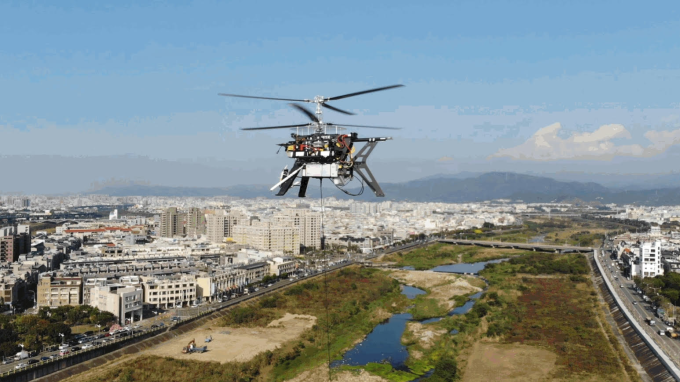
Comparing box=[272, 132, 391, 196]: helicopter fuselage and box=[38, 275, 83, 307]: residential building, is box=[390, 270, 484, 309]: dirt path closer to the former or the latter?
box=[38, 275, 83, 307]: residential building

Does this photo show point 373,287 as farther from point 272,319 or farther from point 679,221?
point 679,221

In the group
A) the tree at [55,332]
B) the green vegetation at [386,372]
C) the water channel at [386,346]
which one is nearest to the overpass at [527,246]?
the water channel at [386,346]

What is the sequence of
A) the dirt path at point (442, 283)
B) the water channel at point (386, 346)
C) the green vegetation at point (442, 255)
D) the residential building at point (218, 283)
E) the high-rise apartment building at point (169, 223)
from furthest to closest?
1. the high-rise apartment building at point (169, 223)
2. the green vegetation at point (442, 255)
3. the dirt path at point (442, 283)
4. the residential building at point (218, 283)
5. the water channel at point (386, 346)

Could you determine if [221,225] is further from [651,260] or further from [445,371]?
[445,371]

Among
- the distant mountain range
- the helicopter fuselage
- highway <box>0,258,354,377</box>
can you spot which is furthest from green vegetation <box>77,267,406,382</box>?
the distant mountain range

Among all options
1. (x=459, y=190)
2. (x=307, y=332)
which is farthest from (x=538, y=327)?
(x=459, y=190)

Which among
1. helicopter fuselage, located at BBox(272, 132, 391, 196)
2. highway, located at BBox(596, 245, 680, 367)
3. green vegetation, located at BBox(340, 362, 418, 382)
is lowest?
green vegetation, located at BBox(340, 362, 418, 382)

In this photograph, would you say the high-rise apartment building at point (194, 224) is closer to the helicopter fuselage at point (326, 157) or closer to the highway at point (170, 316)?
the highway at point (170, 316)

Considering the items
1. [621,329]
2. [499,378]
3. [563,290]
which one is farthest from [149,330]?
[563,290]
